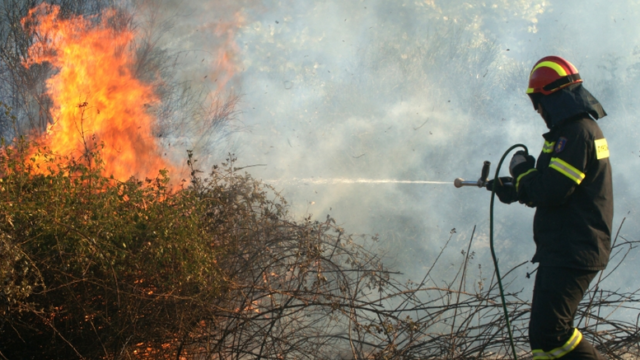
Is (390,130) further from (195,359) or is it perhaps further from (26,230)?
(26,230)

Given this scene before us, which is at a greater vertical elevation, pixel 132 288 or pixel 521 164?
pixel 521 164

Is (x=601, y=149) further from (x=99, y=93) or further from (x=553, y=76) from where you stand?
(x=99, y=93)

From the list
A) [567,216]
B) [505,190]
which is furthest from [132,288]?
[567,216]

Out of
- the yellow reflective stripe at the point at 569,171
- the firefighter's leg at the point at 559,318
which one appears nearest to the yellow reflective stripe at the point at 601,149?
the yellow reflective stripe at the point at 569,171

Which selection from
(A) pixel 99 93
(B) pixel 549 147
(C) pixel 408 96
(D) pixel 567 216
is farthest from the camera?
(C) pixel 408 96

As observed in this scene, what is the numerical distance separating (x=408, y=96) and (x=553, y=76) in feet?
16.3

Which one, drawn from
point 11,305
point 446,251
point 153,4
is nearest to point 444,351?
point 11,305

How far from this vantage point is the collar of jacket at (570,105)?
10.1 feet

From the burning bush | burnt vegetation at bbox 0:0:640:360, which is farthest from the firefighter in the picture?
the burning bush

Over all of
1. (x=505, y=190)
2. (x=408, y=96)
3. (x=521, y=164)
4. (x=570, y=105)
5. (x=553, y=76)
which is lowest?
(x=505, y=190)

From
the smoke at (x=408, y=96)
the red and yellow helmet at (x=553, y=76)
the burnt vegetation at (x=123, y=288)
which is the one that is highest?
the smoke at (x=408, y=96)

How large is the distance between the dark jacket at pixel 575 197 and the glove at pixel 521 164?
12 cm

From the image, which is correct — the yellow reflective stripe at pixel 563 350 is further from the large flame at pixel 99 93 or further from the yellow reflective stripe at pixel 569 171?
the large flame at pixel 99 93

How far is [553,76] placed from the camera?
3.22 m
